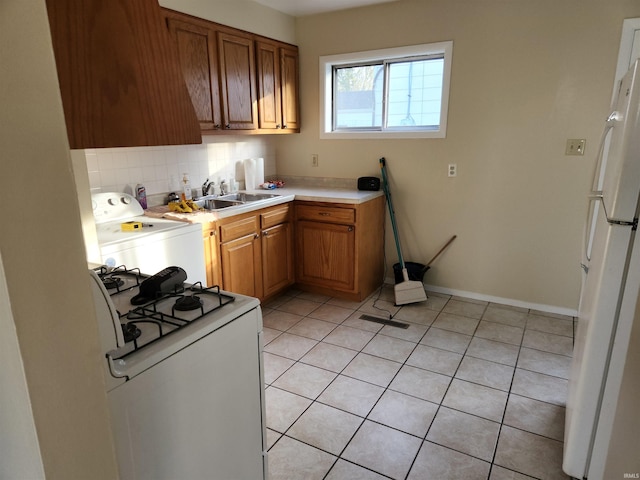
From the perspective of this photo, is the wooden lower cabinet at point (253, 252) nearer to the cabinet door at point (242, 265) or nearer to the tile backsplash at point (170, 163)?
the cabinet door at point (242, 265)

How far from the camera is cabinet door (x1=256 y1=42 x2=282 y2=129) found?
11.2 ft

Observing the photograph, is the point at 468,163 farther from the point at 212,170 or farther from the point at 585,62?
the point at 212,170

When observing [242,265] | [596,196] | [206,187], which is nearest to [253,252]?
[242,265]

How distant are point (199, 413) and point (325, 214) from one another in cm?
239


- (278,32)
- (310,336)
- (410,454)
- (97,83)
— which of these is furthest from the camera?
(278,32)

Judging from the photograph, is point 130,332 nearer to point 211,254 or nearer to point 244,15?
point 211,254

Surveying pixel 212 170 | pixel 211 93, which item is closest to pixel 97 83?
pixel 211 93

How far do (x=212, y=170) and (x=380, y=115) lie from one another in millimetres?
1526

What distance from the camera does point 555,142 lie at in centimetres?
301

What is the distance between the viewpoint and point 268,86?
11.5 feet

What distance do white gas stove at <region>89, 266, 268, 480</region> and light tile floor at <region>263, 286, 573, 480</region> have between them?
1.98 feet

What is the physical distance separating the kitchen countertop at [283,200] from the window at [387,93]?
1.78 feet

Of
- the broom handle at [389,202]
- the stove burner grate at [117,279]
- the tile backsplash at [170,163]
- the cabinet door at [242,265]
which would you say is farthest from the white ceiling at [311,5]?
the stove burner grate at [117,279]

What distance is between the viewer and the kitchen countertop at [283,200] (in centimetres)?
269
